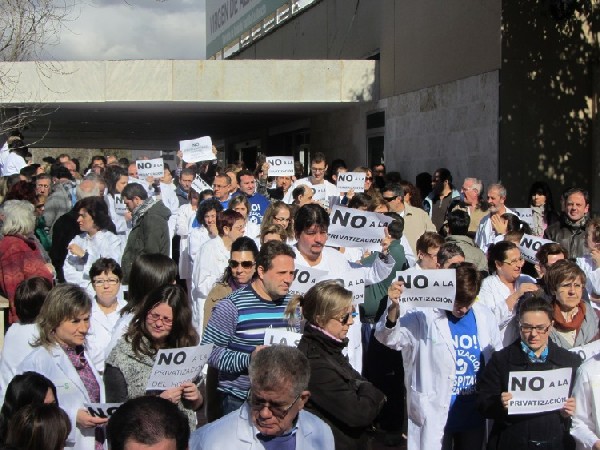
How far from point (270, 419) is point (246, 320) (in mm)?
1856

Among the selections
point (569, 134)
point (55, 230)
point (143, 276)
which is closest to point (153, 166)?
A: point (55, 230)

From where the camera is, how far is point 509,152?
1440cm

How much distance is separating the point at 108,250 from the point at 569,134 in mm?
7989

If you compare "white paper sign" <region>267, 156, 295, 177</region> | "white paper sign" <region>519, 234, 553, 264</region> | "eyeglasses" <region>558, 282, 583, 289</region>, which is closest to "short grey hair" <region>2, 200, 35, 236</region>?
"white paper sign" <region>519, 234, 553, 264</region>

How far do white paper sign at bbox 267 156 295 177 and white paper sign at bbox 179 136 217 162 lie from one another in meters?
1.40

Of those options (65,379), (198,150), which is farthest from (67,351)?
(198,150)

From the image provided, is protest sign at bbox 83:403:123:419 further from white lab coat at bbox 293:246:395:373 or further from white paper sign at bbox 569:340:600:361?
white paper sign at bbox 569:340:600:361

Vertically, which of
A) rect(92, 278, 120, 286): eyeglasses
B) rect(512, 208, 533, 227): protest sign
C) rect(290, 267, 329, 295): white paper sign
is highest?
rect(512, 208, 533, 227): protest sign

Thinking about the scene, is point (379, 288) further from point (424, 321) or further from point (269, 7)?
point (269, 7)

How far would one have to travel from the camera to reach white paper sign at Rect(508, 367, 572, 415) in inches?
219

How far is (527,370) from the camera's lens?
226 inches

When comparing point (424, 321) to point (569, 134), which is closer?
point (424, 321)

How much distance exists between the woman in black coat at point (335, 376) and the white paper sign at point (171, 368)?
1.99 feet

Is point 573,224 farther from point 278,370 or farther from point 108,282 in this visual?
point 278,370
